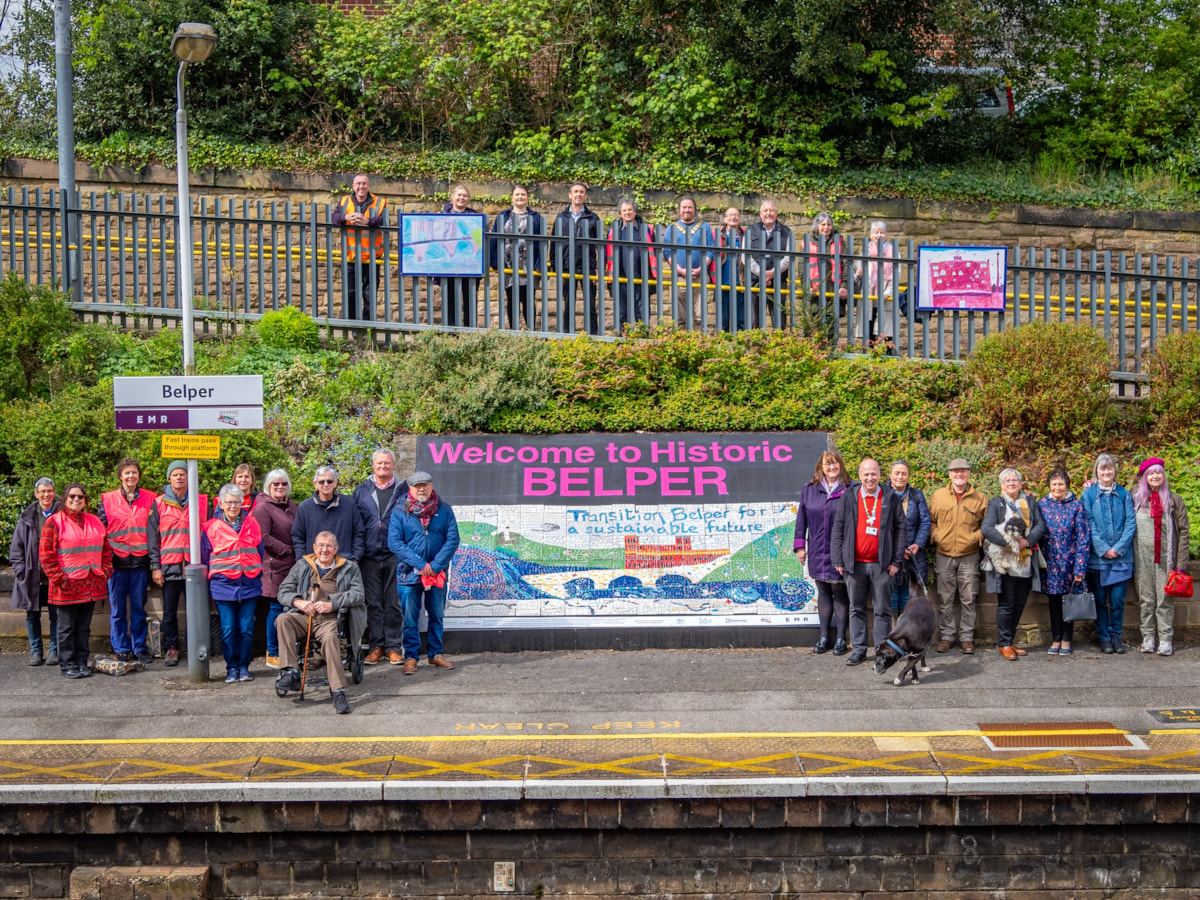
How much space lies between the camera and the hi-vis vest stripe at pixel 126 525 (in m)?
10.8

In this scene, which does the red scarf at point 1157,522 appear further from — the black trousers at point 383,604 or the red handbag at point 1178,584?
the black trousers at point 383,604

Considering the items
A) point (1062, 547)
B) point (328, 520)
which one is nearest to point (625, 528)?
point (328, 520)

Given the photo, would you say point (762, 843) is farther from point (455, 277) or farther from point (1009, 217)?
point (1009, 217)

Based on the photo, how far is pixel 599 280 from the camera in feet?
48.8

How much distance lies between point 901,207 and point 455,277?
8.74m

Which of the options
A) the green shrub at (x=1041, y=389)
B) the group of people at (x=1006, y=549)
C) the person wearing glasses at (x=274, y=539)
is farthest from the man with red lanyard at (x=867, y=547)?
the person wearing glasses at (x=274, y=539)

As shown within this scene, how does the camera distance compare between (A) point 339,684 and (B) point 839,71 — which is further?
(B) point 839,71

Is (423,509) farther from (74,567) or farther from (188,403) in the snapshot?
(74,567)

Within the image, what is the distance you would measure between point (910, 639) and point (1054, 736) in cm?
137

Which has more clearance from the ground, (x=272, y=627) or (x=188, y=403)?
(x=188, y=403)

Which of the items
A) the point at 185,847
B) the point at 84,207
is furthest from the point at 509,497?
the point at 84,207

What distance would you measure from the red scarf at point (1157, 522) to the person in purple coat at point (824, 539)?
2.77 metres

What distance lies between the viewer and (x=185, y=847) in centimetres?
834

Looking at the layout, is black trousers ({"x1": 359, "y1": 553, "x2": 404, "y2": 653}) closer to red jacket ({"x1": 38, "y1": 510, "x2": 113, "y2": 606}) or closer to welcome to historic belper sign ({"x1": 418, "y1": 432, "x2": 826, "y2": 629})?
welcome to historic belper sign ({"x1": 418, "y1": 432, "x2": 826, "y2": 629})
